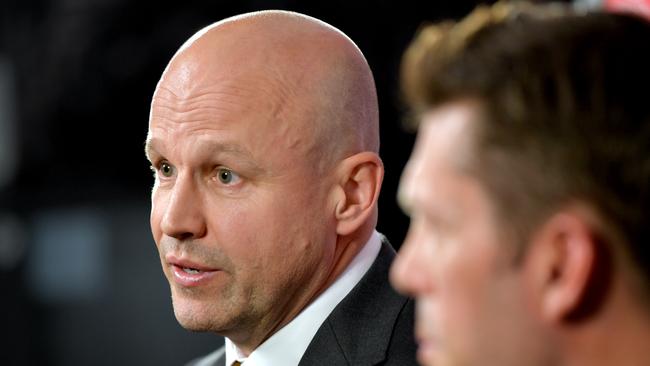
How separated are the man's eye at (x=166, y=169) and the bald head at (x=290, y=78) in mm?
162

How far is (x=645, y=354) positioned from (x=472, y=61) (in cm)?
47

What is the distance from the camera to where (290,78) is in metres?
2.82

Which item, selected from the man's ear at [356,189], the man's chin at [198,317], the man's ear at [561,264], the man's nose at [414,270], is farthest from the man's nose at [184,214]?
the man's ear at [561,264]

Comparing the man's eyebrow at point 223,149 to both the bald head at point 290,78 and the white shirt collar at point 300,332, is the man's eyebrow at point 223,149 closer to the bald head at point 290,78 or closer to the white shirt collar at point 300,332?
the bald head at point 290,78

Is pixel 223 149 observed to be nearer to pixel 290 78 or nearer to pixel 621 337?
pixel 290 78

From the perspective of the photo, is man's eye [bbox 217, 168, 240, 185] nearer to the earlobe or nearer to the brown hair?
the brown hair

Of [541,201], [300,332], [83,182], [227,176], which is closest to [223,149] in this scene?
[227,176]

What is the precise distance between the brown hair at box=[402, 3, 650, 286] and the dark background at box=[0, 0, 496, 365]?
5560mm

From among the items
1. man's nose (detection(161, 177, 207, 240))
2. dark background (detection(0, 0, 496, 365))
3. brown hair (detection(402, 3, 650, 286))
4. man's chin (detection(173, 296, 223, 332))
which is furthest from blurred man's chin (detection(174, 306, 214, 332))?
dark background (detection(0, 0, 496, 365))

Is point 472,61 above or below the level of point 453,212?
above

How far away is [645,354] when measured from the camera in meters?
1.67

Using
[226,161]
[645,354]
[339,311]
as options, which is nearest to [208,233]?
[226,161]

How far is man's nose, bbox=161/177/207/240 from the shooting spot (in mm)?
2756

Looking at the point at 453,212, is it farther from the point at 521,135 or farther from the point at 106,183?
the point at 106,183
